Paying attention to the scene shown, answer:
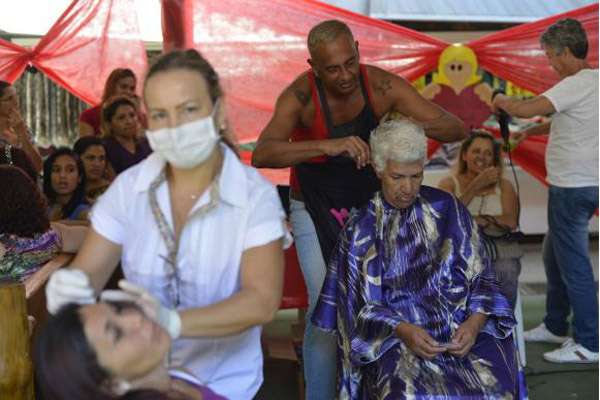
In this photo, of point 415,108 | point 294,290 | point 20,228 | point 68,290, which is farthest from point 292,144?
point 294,290

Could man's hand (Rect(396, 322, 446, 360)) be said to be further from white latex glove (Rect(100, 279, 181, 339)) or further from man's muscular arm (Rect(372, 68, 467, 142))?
white latex glove (Rect(100, 279, 181, 339))

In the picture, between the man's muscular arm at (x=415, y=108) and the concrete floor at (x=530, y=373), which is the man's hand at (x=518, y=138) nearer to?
the concrete floor at (x=530, y=373)

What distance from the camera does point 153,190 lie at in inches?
81.5

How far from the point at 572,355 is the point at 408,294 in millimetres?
1897

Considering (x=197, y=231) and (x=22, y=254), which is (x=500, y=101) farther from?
(x=197, y=231)

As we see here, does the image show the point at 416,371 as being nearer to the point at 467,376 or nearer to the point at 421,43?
the point at 467,376

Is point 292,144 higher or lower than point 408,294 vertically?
higher

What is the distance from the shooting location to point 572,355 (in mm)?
4656

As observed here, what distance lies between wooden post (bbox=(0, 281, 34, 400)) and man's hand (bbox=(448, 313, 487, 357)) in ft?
4.45

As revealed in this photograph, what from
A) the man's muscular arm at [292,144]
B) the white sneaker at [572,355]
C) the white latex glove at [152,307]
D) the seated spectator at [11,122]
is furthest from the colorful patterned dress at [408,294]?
the seated spectator at [11,122]

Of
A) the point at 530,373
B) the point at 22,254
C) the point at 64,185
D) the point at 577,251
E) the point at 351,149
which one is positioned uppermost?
the point at 351,149

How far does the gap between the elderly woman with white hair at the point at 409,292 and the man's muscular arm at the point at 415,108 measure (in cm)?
16

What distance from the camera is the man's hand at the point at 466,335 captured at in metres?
2.97

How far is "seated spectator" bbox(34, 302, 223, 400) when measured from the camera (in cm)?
177
